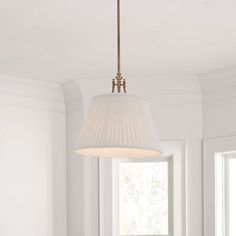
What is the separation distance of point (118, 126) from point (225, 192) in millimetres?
2381

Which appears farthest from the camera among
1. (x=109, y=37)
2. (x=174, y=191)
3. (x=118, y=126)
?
(x=174, y=191)

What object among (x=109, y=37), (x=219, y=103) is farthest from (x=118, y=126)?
(x=219, y=103)

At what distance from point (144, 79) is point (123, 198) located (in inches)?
34.7

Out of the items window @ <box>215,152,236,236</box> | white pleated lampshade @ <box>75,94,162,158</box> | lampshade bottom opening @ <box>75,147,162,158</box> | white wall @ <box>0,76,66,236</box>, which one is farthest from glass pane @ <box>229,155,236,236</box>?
white pleated lampshade @ <box>75,94,162,158</box>

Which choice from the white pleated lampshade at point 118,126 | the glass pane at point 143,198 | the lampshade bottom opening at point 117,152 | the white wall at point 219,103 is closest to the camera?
the white pleated lampshade at point 118,126

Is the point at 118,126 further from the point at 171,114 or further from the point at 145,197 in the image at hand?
the point at 145,197

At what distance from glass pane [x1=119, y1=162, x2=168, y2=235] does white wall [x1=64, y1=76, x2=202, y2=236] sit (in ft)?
0.74

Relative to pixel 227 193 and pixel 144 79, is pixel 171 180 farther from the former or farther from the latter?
pixel 144 79

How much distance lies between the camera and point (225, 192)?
14.3 ft

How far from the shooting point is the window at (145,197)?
4.54m

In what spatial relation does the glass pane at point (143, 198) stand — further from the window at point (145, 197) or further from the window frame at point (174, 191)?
the window frame at point (174, 191)

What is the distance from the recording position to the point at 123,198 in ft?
15.0

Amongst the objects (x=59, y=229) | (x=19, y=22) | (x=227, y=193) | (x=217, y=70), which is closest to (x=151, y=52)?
(x=217, y=70)

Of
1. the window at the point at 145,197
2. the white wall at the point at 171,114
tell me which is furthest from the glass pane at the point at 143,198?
the white wall at the point at 171,114
